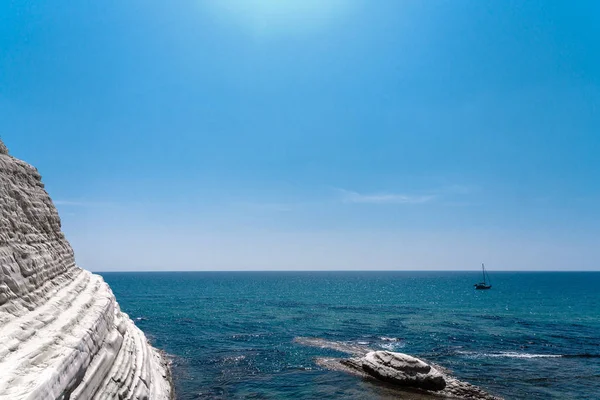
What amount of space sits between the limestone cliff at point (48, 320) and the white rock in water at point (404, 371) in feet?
50.4

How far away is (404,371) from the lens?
80.1 feet

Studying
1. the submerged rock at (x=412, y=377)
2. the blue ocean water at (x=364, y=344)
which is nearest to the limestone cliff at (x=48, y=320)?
the blue ocean water at (x=364, y=344)

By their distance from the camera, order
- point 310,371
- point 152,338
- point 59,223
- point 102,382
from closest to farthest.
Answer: point 102,382, point 59,223, point 310,371, point 152,338

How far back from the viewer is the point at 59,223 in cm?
1880

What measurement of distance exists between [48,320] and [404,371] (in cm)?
2232

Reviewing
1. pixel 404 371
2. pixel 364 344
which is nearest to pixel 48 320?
pixel 404 371

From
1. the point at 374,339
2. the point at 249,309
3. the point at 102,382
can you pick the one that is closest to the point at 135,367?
the point at 102,382

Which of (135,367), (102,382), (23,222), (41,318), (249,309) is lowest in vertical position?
(249,309)

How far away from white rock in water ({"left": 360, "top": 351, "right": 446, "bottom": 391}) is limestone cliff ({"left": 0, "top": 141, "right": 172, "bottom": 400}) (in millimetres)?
15349

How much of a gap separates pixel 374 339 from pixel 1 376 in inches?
1504

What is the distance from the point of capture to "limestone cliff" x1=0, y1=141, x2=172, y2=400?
8573mm

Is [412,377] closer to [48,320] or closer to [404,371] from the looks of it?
[404,371]

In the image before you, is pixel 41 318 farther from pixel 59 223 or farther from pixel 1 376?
pixel 59 223

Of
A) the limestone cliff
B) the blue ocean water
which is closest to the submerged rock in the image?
the blue ocean water
